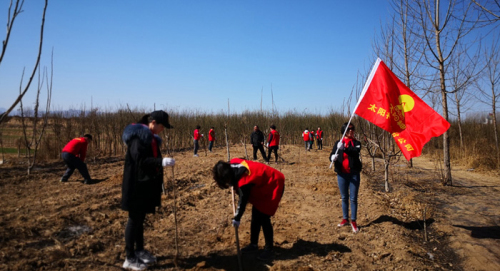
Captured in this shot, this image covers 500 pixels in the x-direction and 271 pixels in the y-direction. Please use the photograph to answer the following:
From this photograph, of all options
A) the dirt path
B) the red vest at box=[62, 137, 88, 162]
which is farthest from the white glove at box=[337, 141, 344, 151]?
the red vest at box=[62, 137, 88, 162]

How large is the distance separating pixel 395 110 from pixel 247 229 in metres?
2.75

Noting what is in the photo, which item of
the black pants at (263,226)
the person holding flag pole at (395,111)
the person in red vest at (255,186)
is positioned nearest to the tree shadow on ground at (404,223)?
the person holding flag pole at (395,111)

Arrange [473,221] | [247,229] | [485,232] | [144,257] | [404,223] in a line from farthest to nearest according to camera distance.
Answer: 1. [473,221]
2. [404,223]
3. [485,232]
4. [247,229]
5. [144,257]

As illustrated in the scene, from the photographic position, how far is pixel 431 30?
25.0 feet

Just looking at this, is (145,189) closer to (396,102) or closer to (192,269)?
(192,269)

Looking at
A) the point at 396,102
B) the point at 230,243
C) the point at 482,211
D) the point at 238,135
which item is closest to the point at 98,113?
the point at 238,135

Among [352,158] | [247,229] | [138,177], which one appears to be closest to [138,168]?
[138,177]

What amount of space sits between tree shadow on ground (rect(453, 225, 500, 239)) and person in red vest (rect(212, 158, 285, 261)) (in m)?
3.22

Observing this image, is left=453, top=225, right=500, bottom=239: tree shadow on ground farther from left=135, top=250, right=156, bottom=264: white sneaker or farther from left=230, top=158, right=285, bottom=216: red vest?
left=135, top=250, right=156, bottom=264: white sneaker

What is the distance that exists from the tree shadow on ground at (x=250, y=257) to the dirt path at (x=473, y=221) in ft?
5.21

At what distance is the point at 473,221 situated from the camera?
5.04 m

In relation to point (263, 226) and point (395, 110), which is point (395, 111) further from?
point (263, 226)

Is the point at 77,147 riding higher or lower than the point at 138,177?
higher

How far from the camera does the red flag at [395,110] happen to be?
4.27m
